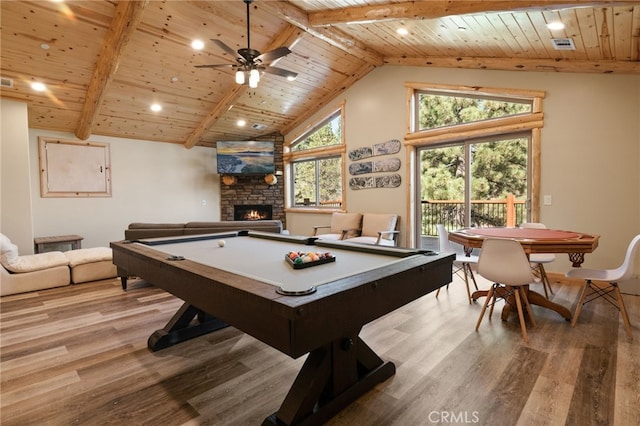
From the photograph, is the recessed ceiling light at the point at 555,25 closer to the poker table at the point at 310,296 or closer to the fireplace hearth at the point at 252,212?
the poker table at the point at 310,296

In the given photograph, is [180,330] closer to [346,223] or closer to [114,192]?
[346,223]

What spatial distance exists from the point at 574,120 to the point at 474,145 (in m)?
1.32

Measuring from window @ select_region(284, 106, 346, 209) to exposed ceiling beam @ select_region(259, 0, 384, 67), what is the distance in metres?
1.48

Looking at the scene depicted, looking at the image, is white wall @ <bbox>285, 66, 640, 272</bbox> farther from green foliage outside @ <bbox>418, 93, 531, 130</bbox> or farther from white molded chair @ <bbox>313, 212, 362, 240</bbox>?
white molded chair @ <bbox>313, 212, 362, 240</bbox>

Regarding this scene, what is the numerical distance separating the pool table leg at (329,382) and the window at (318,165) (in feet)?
16.9

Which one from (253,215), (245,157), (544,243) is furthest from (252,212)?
(544,243)

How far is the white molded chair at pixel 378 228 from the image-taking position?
223 inches

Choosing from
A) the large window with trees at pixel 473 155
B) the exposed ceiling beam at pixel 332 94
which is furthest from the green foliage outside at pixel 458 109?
the exposed ceiling beam at pixel 332 94

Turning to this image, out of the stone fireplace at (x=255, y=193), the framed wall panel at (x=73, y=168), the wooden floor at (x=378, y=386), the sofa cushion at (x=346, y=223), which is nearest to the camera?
the wooden floor at (x=378, y=386)

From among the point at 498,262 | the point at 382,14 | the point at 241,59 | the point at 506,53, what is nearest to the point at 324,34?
the point at 382,14

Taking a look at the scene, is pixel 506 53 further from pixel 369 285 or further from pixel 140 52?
pixel 140 52

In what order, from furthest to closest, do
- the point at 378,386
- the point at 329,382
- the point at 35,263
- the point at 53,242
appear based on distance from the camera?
the point at 53,242 → the point at 35,263 → the point at 378,386 → the point at 329,382

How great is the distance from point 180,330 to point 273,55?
2935 mm

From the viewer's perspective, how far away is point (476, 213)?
5434 millimetres
